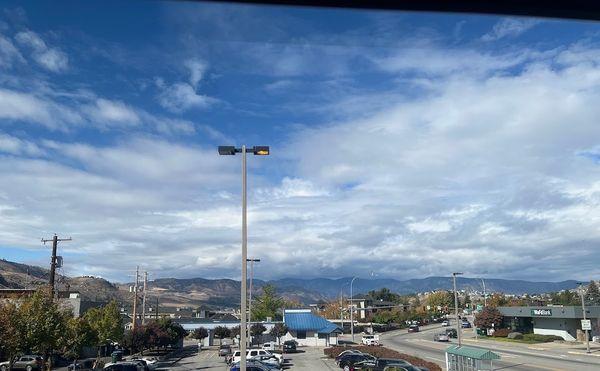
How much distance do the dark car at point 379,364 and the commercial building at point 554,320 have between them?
147ft

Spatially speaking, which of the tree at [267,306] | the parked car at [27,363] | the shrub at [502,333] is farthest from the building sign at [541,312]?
the parked car at [27,363]

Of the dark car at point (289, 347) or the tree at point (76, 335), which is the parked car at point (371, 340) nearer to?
the dark car at point (289, 347)

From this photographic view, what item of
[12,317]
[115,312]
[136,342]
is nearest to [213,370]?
[115,312]

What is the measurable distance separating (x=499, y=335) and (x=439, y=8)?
310ft

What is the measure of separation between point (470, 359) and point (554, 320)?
58.5 m

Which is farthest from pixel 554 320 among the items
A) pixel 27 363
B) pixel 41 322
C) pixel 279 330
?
pixel 41 322

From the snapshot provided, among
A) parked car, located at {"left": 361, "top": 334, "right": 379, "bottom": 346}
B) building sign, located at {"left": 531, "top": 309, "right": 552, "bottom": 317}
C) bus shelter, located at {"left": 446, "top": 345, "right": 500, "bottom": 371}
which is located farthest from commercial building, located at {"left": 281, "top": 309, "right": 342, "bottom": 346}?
bus shelter, located at {"left": 446, "top": 345, "right": 500, "bottom": 371}

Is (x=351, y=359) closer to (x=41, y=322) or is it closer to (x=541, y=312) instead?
(x=41, y=322)

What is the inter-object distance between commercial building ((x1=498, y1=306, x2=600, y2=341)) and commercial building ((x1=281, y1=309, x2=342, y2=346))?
95.3 ft

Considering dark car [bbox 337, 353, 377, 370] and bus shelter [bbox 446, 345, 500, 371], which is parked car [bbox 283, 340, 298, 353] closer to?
dark car [bbox 337, 353, 377, 370]

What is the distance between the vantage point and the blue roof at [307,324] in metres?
84.2

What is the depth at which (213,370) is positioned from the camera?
4931cm

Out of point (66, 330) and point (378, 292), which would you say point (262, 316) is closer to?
point (66, 330)

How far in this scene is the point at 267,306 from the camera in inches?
4518
